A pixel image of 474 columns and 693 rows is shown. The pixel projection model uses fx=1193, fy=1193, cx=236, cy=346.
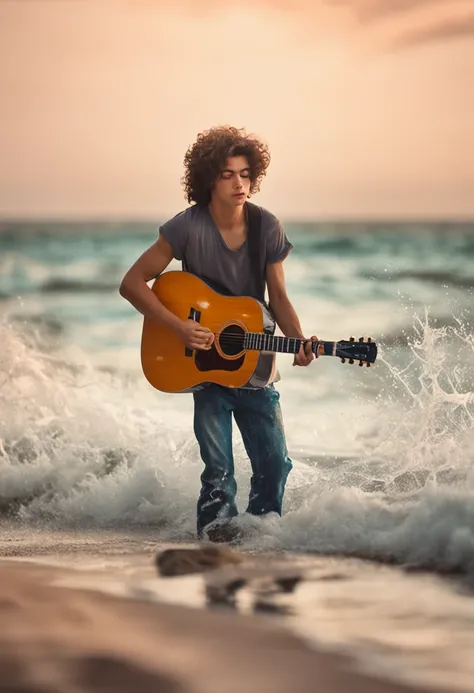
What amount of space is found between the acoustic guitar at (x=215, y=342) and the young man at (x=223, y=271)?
37mm

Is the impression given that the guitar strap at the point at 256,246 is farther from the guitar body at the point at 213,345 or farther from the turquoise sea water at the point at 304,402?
the turquoise sea water at the point at 304,402

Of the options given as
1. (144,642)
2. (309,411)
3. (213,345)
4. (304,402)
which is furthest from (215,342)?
(304,402)

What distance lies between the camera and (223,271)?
10.5 feet

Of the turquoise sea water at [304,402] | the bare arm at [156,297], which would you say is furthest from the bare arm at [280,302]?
the turquoise sea water at [304,402]

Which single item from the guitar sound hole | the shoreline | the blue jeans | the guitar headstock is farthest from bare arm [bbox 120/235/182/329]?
the shoreline

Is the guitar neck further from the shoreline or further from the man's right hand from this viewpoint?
the shoreline

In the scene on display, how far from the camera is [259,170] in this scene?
3242mm

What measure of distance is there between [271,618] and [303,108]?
5.75 m

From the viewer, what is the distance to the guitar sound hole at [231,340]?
10.3 ft

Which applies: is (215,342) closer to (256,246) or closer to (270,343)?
(270,343)

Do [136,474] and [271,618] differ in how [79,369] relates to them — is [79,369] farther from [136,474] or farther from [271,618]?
[271,618]

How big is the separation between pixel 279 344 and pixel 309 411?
2660 mm

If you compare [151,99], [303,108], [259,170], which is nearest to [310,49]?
[303,108]

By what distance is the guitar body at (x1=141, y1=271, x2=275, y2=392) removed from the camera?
3129 mm
